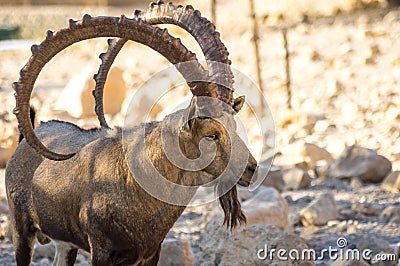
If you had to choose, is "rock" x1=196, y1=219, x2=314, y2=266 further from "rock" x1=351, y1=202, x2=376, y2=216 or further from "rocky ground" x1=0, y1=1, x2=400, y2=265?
"rock" x1=351, y1=202, x2=376, y2=216

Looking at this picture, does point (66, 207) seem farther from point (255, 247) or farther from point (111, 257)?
point (255, 247)

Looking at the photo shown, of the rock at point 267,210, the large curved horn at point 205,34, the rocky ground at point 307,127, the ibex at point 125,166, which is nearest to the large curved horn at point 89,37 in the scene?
the ibex at point 125,166

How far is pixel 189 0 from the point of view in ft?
101

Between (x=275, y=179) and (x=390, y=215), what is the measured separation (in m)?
1.69

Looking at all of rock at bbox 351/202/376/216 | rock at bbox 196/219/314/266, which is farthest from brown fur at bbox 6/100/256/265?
rock at bbox 351/202/376/216

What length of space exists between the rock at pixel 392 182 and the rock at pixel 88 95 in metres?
7.39

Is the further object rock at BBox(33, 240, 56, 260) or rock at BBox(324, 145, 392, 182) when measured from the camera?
rock at BBox(324, 145, 392, 182)

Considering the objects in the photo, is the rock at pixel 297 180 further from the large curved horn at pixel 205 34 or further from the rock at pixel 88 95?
the rock at pixel 88 95

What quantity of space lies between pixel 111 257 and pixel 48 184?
789mm

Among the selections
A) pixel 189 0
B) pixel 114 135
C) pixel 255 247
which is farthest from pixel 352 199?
pixel 189 0

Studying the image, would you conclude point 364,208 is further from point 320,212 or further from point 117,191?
point 117,191

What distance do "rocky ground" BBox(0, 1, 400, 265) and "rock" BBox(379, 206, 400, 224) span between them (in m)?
0.01

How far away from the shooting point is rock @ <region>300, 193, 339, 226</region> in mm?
8180

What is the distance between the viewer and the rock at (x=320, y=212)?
818 cm
